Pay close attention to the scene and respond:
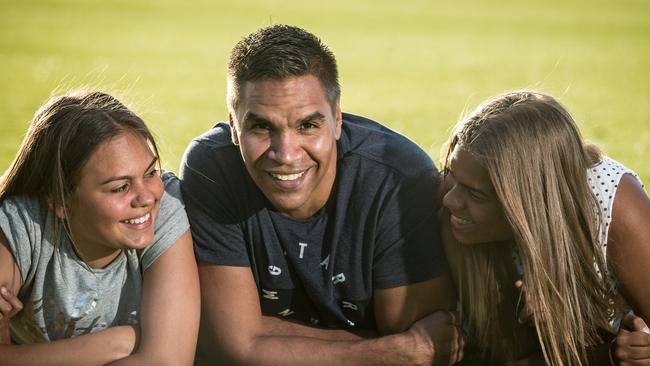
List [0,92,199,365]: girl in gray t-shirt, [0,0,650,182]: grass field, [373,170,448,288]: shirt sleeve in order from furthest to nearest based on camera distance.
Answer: [0,0,650,182]: grass field
[373,170,448,288]: shirt sleeve
[0,92,199,365]: girl in gray t-shirt

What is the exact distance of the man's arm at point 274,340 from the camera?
4.62 m

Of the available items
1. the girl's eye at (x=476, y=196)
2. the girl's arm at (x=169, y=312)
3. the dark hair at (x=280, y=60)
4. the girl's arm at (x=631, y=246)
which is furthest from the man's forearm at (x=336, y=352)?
the dark hair at (x=280, y=60)

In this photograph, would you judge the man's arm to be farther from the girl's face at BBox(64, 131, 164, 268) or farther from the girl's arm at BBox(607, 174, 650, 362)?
the girl's arm at BBox(607, 174, 650, 362)

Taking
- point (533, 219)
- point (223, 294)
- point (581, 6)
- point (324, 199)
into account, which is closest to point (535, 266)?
point (533, 219)

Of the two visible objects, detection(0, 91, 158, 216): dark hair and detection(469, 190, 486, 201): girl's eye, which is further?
detection(469, 190, 486, 201): girl's eye

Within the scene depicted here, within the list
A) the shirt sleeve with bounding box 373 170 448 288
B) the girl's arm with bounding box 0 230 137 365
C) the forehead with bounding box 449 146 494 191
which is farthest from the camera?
the shirt sleeve with bounding box 373 170 448 288

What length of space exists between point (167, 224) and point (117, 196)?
34 centimetres

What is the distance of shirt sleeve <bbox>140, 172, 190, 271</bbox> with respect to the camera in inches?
181

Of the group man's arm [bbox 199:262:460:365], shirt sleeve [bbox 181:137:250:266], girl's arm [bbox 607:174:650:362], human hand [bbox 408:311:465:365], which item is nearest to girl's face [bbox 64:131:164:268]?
shirt sleeve [bbox 181:137:250:266]

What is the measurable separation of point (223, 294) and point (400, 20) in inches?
1148

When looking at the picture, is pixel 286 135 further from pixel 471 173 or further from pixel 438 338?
pixel 438 338

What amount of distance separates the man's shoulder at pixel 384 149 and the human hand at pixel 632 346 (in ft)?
4.29

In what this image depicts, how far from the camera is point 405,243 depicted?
15.7 ft

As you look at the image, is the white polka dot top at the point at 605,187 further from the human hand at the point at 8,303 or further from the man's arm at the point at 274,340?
the human hand at the point at 8,303
